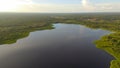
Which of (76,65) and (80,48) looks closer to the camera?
(76,65)

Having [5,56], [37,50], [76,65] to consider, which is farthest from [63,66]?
[5,56]

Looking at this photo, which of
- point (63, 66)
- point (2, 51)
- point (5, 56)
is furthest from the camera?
point (2, 51)

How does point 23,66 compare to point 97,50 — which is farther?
point 97,50

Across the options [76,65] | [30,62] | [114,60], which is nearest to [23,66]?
[30,62]

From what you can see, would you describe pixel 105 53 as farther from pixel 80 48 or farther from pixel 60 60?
pixel 60 60

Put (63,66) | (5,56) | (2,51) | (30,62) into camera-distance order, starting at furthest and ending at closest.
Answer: (2,51), (5,56), (30,62), (63,66)

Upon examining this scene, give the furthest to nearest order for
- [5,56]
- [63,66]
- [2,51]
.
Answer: [2,51]
[5,56]
[63,66]

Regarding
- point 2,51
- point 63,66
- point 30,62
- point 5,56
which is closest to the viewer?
point 63,66

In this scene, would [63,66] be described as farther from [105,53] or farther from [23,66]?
[105,53]
